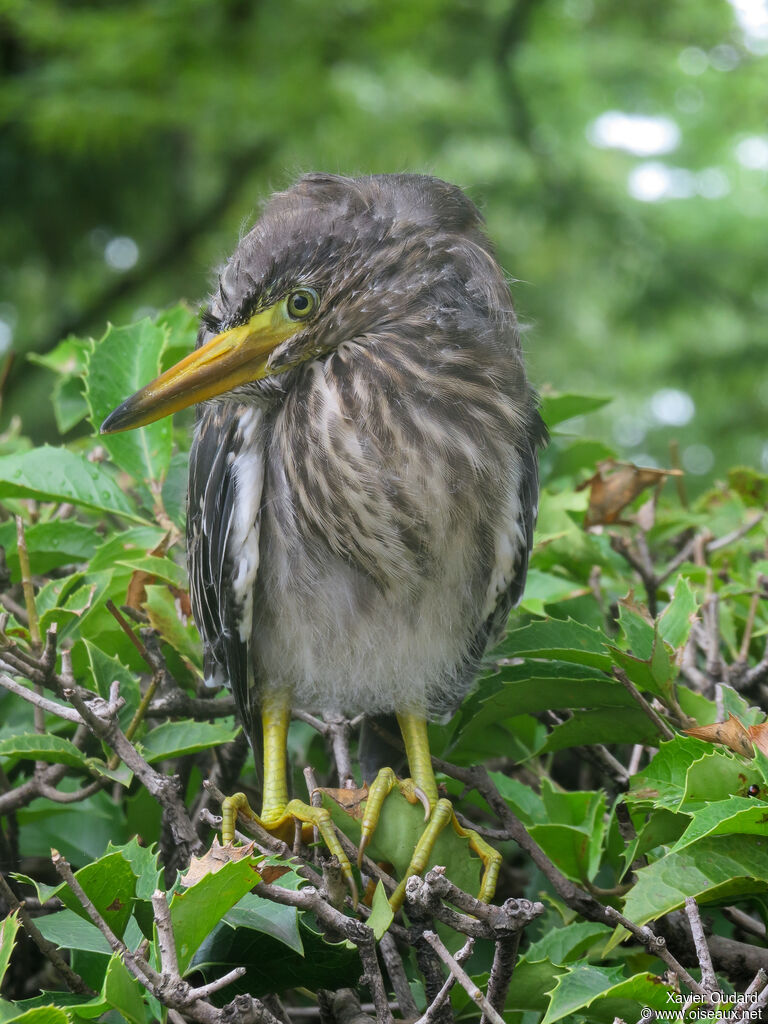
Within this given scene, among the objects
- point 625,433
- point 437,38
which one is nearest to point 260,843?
point 437,38

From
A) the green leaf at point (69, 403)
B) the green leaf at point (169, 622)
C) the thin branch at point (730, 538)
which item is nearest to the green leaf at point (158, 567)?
the green leaf at point (169, 622)

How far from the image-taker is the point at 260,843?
1539mm

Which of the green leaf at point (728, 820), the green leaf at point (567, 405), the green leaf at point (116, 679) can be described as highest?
the green leaf at point (567, 405)

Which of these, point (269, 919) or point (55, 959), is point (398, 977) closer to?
point (269, 919)

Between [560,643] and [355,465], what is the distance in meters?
0.47

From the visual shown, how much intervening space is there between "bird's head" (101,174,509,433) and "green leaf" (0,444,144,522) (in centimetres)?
32

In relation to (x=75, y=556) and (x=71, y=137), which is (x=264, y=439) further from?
(x=71, y=137)

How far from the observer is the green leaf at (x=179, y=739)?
5.00 ft

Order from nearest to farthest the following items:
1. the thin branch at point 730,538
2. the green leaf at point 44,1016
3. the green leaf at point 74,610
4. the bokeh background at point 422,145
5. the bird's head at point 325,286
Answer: the green leaf at point 44,1016 → the green leaf at point 74,610 → the bird's head at point 325,286 → the thin branch at point 730,538 → the bokeh background at point 422,145

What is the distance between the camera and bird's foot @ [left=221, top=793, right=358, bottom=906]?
1505mm

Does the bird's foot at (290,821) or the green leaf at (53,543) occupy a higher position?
the green leaf at (53,543)

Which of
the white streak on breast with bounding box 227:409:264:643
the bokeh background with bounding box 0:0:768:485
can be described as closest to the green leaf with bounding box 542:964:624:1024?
the white streak on breast with bounding box 227:409:264:643

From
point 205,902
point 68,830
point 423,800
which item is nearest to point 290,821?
point 423,800

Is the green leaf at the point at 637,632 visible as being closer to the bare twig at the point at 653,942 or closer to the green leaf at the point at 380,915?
the bare twig at the point at 653,942
